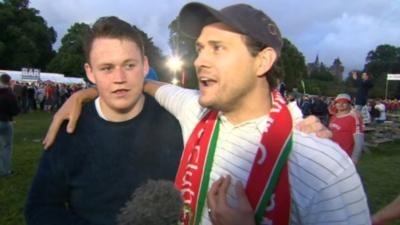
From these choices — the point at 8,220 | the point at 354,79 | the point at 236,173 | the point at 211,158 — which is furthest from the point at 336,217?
the point at 354,79

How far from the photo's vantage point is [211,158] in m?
2.28

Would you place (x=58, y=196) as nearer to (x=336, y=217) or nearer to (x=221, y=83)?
(x=221, y=83)

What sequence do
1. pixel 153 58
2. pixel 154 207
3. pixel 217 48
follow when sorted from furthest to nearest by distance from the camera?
pixel 153 58, pixel 217 48, pixel 154 207

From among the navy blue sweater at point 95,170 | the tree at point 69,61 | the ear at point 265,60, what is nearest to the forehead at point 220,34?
the ear at point 265,60

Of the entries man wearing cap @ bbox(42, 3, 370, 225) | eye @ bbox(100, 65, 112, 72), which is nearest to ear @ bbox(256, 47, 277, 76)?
man wearing cap @ bbox(42, 3, 370, 225)

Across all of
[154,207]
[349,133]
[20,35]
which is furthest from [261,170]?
[20,35]

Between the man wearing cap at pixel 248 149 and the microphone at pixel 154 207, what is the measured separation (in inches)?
12.0

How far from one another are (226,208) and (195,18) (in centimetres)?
112

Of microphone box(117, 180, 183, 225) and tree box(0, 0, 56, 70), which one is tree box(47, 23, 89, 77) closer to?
tree box(0, 0, 56, 70)

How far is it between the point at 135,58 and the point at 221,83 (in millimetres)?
559

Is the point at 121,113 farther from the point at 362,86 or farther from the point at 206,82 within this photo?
the point at 362,86

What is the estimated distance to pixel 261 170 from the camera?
6.77ft

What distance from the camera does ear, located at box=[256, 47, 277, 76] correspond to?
2338mm

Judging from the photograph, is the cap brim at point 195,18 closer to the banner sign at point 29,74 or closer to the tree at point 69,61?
the banner sign at point 29,74
